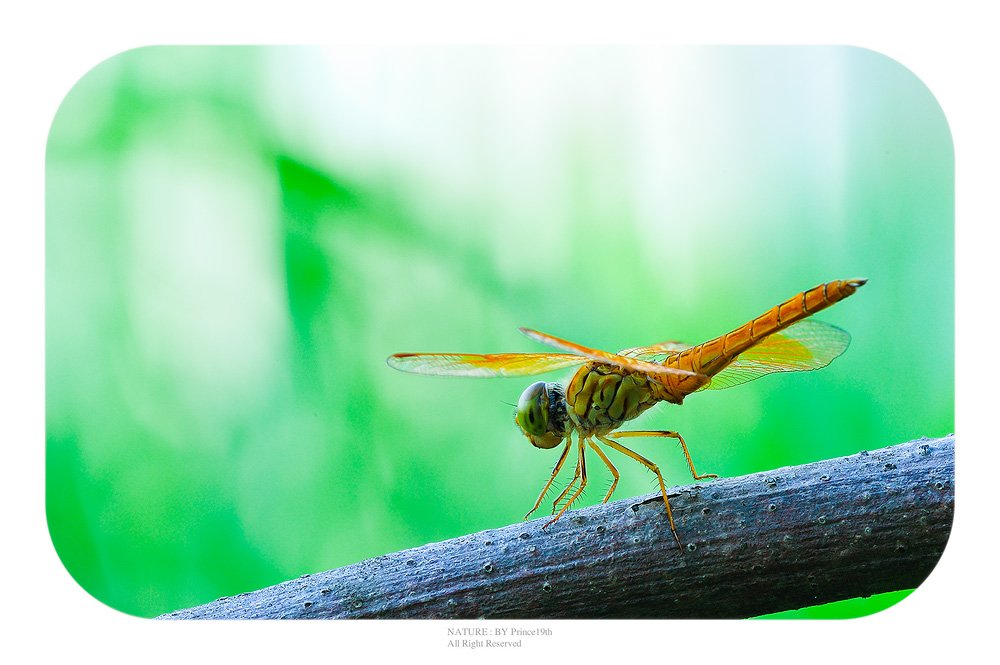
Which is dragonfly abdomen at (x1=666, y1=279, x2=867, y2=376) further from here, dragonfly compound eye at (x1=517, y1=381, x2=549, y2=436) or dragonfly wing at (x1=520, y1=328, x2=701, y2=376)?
dragonfly compound eye at (x1=517, y1=381, x2=549, y2=436)

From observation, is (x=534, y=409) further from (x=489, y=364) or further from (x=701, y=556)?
(x=701, y=556)

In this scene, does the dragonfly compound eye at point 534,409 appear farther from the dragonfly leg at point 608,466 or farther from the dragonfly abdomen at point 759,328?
the dragonfly abdomen at point 759,328

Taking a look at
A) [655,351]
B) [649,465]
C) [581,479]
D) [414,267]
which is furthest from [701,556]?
[414,267]

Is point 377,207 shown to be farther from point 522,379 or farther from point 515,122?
point 522,379

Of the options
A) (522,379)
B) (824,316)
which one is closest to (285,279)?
(522,379)

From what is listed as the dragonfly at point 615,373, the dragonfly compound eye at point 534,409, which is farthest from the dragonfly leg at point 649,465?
the dragonfly compound eye at point 534,409

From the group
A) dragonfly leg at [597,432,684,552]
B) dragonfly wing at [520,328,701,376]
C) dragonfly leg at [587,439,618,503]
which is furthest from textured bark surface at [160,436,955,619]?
dragonfly wing at [520,328,701,376]
